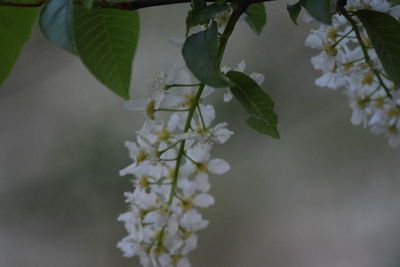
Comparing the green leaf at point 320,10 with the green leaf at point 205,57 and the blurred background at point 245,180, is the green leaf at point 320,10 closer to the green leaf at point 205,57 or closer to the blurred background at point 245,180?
the green leaf at point 205,57

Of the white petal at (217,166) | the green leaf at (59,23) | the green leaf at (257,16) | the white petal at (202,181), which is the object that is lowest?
the white petal at (202,181)

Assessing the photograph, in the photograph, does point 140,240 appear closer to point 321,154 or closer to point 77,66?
point 321,154

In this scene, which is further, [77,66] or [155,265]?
[77,66]

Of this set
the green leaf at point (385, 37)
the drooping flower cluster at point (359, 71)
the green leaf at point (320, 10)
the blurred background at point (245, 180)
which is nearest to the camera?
the green leaf at point (320, 10)

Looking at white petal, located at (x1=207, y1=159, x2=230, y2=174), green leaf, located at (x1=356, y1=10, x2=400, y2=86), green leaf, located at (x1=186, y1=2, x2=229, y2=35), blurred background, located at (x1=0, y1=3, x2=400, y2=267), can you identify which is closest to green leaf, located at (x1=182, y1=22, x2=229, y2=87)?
green leaf, located at (x1=186, y1=2, x2=229, y2=35)

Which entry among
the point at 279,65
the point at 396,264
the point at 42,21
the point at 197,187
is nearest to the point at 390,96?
the point at 197,187

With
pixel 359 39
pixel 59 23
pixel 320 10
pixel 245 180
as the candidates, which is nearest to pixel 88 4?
pixel 59 23

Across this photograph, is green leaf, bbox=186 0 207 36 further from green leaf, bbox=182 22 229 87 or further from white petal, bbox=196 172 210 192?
white petal, bbox=196 172 210 192

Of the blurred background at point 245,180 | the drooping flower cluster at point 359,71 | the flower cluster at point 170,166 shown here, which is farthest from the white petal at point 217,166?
the blurred background at point 245,180
